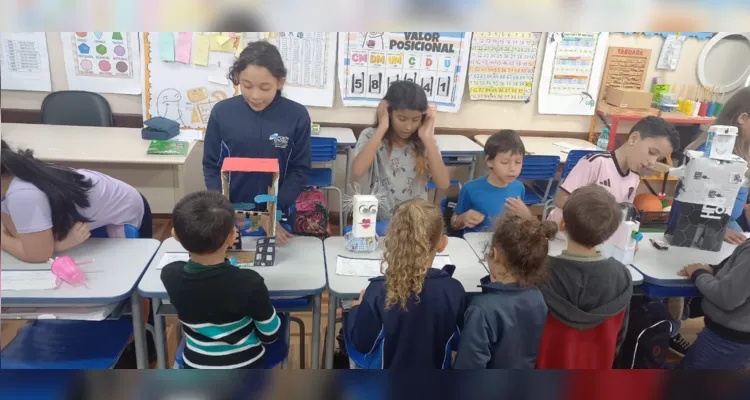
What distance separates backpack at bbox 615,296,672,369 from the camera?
145cm

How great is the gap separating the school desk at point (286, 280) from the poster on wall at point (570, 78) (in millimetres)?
2068

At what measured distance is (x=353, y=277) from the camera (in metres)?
1.35

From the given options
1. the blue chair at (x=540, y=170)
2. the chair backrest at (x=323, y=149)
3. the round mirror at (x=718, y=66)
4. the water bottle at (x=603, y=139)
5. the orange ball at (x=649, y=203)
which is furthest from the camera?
the water bottle at (x=603, y=139)

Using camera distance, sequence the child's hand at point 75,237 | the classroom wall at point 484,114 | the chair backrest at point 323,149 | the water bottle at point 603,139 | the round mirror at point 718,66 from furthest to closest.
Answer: the classroom wall at point 484,114, the water bottle at point 603,139, the chair backrest at point 323,149, the round mirror at point 718,66, the child's hand at point 75,237

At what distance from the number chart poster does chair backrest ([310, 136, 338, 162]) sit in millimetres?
510

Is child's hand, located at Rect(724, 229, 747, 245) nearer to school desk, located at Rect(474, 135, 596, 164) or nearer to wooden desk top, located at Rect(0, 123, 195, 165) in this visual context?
school desk, located at Rect(474, 135, 596, 164)

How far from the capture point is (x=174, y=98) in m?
2.87

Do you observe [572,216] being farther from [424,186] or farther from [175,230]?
[175,230]

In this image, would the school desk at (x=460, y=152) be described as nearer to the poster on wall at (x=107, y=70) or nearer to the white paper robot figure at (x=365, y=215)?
the white paper robot figure at (x=365, y=215)

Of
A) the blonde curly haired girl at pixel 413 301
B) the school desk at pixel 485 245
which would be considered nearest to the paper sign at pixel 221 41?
the blonde curly haired girl at pixel 413 301

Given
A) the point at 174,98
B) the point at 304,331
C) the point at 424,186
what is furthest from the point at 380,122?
the point at 174,98

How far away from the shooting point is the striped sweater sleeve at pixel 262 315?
3.23 ft

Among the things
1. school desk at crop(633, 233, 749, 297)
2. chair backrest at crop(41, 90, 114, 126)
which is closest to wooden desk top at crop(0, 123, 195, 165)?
chair backrest at crop(41, 90, 114, 126)

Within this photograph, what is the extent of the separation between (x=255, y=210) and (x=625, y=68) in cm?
258
